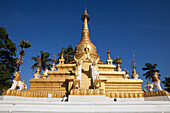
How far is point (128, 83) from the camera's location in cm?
1499

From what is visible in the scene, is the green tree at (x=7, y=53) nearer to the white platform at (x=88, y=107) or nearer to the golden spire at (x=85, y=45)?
the golden spire at (x=85, y=45)

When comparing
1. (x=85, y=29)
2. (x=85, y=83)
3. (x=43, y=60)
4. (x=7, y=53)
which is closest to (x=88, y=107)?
(x=85, y=83)

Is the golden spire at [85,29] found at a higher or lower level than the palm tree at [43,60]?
higher

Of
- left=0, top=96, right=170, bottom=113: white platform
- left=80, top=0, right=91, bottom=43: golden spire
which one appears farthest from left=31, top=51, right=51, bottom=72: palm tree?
left=0, top=96, right=170, bottom=113: white platform

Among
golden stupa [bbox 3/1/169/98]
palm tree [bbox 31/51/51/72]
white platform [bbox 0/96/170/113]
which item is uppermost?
palm tree [bbox 31/51/51/72]

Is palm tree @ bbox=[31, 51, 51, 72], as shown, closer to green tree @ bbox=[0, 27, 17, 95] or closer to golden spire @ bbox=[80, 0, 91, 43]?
green tree @ bbox=[0, 27, 17, 95]

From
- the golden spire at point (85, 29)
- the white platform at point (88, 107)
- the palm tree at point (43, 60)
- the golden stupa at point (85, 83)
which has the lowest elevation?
the white platform at point (88, 107)

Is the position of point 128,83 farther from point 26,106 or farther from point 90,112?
A: point 26,106

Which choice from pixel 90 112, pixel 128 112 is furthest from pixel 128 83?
pixel 90 112

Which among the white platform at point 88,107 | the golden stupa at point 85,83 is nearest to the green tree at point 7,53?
the golden stupa at point 85,83

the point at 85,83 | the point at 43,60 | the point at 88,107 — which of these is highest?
the point at 43,60

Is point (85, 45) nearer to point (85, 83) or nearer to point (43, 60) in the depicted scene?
point (85, 83)

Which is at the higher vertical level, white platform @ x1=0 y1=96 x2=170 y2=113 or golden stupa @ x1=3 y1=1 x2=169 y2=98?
golden stupa @ x1=3 y1=1 x2=169 y2=98

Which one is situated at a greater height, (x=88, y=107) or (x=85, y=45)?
(x=85, y=45)
